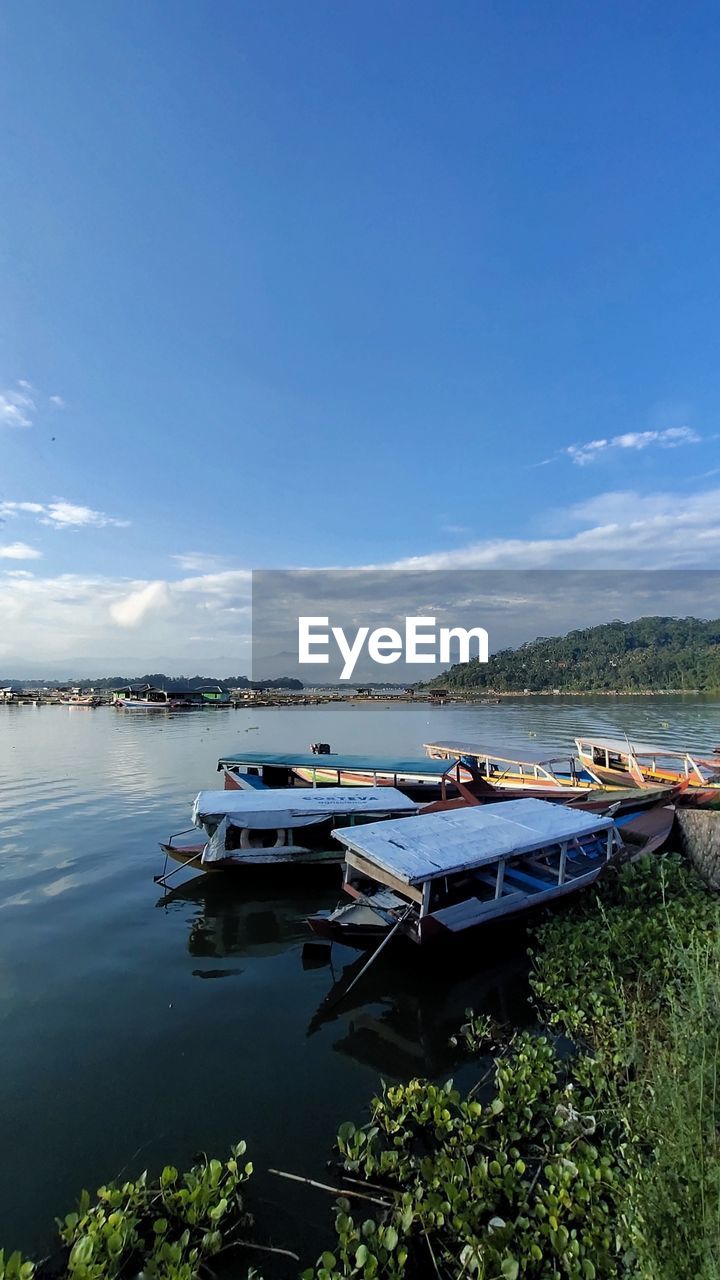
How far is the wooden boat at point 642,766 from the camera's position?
73.4 feet

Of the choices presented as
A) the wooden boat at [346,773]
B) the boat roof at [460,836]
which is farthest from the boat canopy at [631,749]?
the boat roof at [460,836]

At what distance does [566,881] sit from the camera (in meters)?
11.6

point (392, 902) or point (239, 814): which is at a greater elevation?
point (239, 814)

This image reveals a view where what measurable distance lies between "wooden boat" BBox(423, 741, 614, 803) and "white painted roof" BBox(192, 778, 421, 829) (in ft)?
17.1

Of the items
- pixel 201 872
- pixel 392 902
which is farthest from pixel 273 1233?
pixel 201 872

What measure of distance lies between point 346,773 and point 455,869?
14.2 m

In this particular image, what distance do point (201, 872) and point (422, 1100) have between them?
415 inches

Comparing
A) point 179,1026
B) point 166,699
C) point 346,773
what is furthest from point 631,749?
point 166,699

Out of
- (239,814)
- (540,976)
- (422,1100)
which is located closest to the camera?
(422,1100)

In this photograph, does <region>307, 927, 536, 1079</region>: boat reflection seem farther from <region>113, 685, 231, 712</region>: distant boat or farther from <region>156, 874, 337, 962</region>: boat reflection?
<region>113, 685, 231, 712</region>: distant boat

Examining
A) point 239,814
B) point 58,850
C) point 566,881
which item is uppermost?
point 239,814

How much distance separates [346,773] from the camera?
22922 millimetres

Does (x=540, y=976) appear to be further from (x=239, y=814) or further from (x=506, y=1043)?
(x=239, y=814)

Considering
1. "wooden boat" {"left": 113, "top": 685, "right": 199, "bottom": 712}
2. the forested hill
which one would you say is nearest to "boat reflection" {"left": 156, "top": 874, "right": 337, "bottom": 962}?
"wooden boat" {"left": 113, "top": 685, "right": 199, "bottom": 712}
